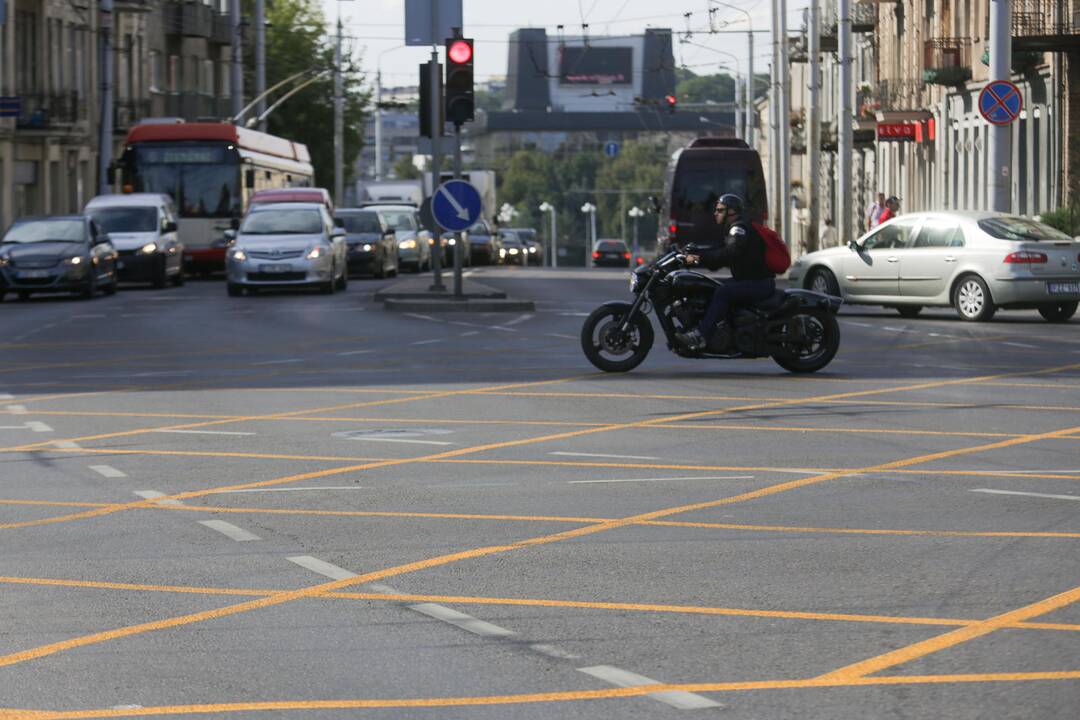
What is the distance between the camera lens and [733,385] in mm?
19328

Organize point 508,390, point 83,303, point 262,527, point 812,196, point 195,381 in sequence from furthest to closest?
point 812,196 < point 83,303 < point 195,381 < point 508,390 < point 262,527

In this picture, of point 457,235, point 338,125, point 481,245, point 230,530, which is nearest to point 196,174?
point 481,245

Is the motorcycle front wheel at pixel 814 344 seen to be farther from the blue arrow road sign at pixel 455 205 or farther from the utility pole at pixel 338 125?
the utility pole at pixel 338 125

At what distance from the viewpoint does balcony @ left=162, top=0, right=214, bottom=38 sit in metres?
85.9

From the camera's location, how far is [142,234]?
4553 cm

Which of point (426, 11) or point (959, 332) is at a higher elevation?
point (426, 11)

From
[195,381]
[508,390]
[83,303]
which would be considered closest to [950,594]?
[508,390]

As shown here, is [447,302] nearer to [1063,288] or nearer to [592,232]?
[1063,288]

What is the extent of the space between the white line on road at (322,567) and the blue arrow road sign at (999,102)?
2425cm

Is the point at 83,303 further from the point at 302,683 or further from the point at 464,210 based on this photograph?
the point at 302,683

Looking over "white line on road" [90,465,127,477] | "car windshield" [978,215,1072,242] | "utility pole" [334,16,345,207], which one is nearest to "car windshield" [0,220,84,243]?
"car windshield" [978,215,1072,242]

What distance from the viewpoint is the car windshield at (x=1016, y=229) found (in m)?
29.3

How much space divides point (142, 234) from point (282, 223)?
6101mm

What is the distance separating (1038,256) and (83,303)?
16.1m
